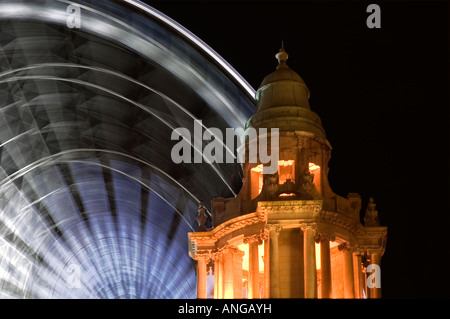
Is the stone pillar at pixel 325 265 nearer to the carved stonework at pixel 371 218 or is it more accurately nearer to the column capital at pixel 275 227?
the column capital at pixel 275 227

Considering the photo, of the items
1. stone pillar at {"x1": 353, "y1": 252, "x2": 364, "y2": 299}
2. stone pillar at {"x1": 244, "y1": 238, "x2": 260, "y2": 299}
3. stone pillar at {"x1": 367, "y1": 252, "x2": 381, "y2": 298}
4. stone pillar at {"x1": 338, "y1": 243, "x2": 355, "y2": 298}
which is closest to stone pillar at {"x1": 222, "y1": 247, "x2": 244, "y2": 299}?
stone pillar at {"x1": 244, "y1": 238, "x2": 260, "y2": 299}

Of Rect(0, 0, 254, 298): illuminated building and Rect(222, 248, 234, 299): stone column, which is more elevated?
Rect(0, 0, 254, 298): illuminated building

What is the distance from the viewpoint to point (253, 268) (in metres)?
62.0

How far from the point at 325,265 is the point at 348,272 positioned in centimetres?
274

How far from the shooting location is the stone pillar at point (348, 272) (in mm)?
62844

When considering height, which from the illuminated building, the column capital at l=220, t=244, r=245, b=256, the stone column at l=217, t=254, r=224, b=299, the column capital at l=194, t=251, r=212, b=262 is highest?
the illuminated building

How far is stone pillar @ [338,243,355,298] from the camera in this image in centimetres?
6284

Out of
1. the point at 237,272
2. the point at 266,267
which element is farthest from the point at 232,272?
the point at 266,267

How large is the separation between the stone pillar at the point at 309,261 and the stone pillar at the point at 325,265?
975mm

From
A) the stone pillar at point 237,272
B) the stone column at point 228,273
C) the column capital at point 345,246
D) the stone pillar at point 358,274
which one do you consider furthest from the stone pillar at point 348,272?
the stone column at point 228,273

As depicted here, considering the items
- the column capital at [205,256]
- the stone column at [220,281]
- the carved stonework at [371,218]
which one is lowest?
the stone column at [220,281]

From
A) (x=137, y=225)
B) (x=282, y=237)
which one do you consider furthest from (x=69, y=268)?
(x=282, y=237)

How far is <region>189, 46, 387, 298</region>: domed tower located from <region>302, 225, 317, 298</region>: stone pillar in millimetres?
51

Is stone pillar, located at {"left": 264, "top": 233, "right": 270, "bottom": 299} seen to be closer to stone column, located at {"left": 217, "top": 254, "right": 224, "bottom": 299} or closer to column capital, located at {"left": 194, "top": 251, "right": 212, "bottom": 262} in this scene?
stone column, located at {"left": 217, "top": 254, "right": 224, "bottom": 299}
